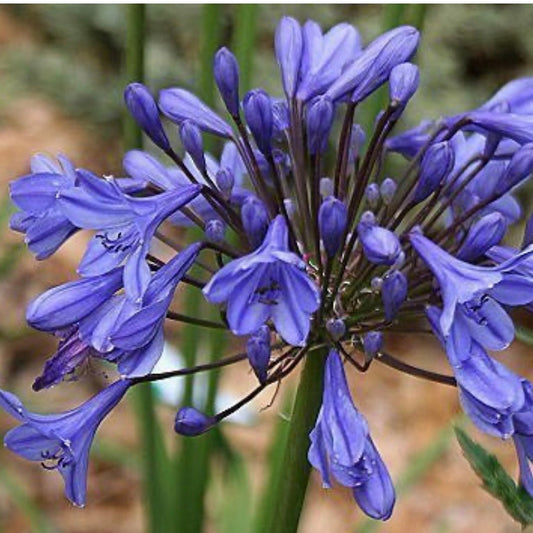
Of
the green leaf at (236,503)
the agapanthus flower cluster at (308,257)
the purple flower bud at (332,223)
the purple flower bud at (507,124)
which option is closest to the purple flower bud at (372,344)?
the agapanthus flower cluster at (308,257)

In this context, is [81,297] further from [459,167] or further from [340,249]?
[459,167]

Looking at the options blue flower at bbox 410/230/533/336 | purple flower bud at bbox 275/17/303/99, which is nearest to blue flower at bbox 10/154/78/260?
purple flower bud at bbox 275/17/303/99

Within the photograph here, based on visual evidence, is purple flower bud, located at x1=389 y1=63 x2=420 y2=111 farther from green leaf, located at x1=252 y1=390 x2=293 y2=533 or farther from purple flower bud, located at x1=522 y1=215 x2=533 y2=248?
green leaf, located at x1=252 y1=390 x2=293 y2=533

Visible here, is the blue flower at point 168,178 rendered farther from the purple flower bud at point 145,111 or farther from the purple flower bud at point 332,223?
the purple flower bud at point 332,223

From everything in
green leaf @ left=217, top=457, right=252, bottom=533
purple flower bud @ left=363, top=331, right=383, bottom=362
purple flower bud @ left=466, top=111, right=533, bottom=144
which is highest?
purple flower bud @ left=466, top=111, right=533, bottom=144

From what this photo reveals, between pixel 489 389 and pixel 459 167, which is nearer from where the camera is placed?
pixel 489 389

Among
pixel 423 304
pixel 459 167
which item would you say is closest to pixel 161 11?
pixel 459 167

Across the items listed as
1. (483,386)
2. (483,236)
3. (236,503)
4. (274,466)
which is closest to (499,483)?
(483,386)
